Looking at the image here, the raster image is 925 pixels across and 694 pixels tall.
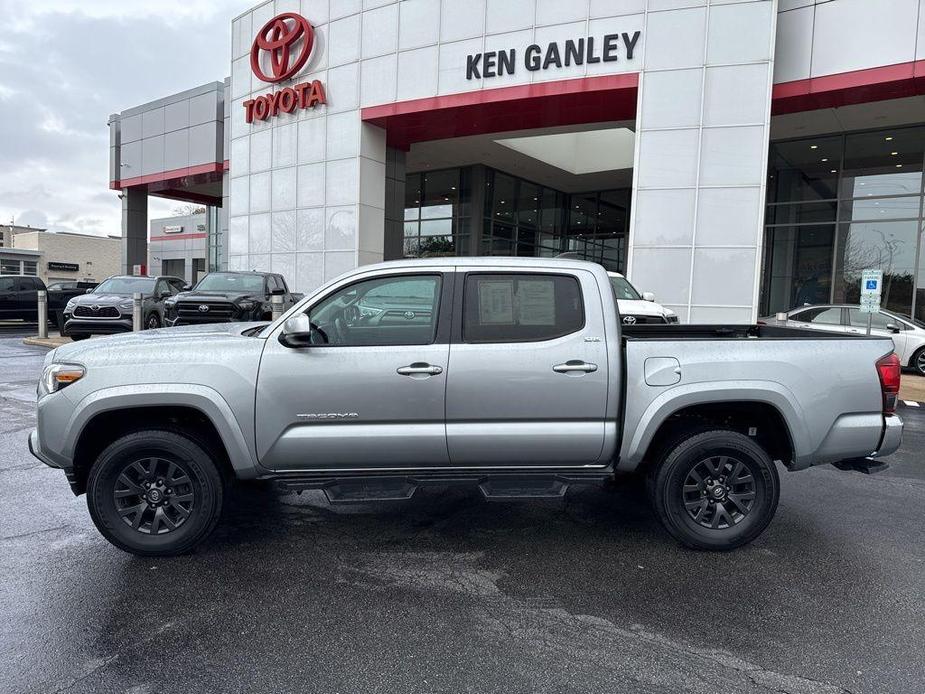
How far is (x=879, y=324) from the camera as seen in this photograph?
13.8 m

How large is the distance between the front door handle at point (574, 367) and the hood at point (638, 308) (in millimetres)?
7682

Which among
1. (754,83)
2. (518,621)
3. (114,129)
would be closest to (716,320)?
(754,83)

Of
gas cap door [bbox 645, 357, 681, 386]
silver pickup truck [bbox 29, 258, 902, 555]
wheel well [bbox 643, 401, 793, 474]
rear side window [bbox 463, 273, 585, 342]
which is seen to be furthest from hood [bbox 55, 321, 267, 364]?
wheel well [bbox 643, 401, 793, 474]

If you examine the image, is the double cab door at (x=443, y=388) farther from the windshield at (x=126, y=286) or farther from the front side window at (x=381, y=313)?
the windshield at (x=126, y=286)

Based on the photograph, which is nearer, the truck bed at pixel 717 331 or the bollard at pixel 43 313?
the truck bed at pixel 717 331

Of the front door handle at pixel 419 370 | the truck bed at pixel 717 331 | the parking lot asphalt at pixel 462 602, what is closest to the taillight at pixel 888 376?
the truck bed at pixel 717 331

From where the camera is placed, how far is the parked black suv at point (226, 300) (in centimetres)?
1408

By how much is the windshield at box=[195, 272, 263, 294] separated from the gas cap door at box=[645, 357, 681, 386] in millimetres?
12438

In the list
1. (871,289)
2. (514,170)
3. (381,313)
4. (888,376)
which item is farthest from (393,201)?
(888,376)

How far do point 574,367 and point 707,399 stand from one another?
0.89 meters

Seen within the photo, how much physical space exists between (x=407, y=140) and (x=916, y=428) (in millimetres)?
16093

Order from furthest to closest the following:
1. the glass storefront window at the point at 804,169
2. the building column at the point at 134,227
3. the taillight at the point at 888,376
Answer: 1. the building column at the point at 134,227
2. the glass storefront window at the point at 804,169
3. the taillight at the point at 888,376

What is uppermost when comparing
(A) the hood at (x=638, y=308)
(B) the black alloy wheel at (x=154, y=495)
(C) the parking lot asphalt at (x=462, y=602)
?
(A) the hood at (x=638, y=308)

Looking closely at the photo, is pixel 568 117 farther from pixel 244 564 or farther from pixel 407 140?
pixel 244 564
